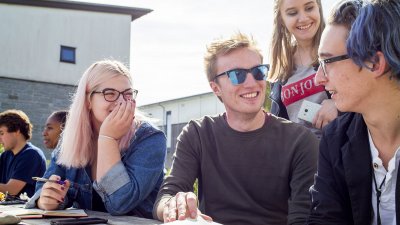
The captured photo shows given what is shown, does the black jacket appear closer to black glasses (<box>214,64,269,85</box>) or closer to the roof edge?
black glasses (<box>214,64,269,85</box>)

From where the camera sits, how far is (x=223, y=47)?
286cm

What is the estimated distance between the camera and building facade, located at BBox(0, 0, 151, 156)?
1877cm

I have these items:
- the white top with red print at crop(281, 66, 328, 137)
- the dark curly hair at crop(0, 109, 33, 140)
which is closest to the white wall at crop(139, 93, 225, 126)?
the dark curly hair at crop(0, 109, 33, 140)

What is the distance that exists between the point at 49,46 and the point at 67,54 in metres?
0.74

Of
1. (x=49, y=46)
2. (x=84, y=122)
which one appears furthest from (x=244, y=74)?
(x=49, y=46)

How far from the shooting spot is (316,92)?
3.21 meters

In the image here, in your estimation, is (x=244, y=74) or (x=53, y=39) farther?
(x=53, y=39)

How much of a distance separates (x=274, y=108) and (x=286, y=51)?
0.39m

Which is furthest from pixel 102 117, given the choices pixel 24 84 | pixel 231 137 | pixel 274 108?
pixel 24 84

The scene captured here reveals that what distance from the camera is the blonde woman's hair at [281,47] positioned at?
11.0 ft

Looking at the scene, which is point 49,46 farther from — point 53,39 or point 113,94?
point 113,94

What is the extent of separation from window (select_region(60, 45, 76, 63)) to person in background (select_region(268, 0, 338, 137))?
17.2 metres

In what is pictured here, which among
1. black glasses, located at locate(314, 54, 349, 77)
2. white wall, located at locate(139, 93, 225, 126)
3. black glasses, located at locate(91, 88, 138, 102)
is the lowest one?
black glasses, located at locate(91, 88, 138, 102)

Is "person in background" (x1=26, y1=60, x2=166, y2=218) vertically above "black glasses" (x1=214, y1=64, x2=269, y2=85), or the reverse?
"black glasses" (x1=214, y1=64, x2=269, y2=85)
